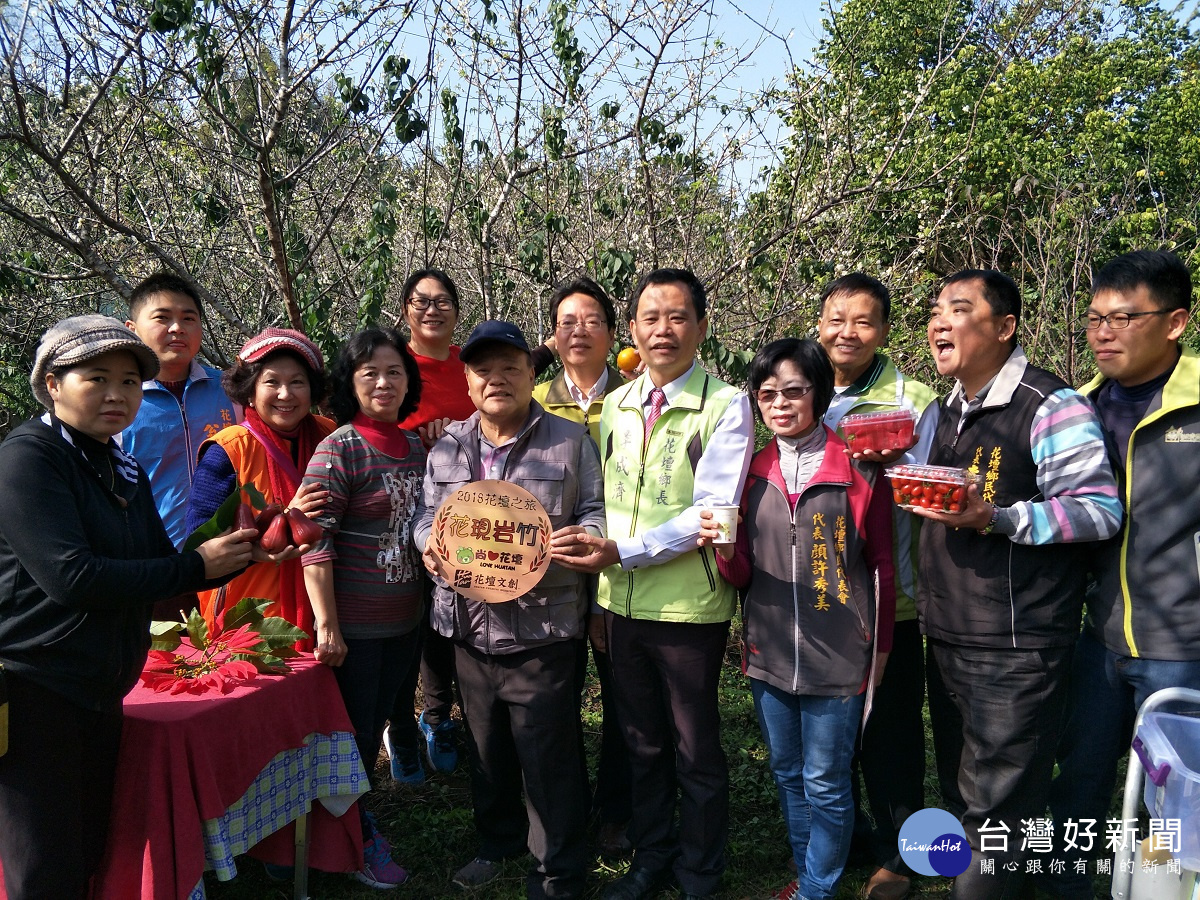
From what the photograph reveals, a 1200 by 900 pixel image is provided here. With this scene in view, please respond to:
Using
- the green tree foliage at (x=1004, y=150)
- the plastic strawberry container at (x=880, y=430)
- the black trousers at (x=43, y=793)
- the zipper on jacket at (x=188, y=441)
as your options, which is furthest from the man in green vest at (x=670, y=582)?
the green tree foliage at (x=1004, y=150)

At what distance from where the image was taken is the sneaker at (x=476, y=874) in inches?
120

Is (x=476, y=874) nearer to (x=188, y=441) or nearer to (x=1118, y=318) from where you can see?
(x=188, y=441)

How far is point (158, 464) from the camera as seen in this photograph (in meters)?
3.14

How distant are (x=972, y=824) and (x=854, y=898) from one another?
62 centimetres

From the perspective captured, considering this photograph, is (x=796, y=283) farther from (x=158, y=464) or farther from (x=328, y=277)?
(x=158, y=464)

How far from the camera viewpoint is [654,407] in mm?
2898

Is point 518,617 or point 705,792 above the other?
point 518,617

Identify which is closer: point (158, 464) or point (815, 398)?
point (815, 398)

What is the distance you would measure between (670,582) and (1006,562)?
1009 mm

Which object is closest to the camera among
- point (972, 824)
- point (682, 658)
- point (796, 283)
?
point (972, 824)

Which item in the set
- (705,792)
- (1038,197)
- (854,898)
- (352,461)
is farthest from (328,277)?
(1038,197)

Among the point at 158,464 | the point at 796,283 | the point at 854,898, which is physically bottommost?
the point at 854,898

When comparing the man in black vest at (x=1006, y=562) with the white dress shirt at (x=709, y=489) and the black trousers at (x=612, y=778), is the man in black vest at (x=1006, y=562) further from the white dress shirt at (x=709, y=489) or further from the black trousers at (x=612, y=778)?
the black trousers at (x=612, y=778)

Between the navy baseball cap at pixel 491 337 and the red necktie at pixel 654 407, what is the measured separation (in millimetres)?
466
